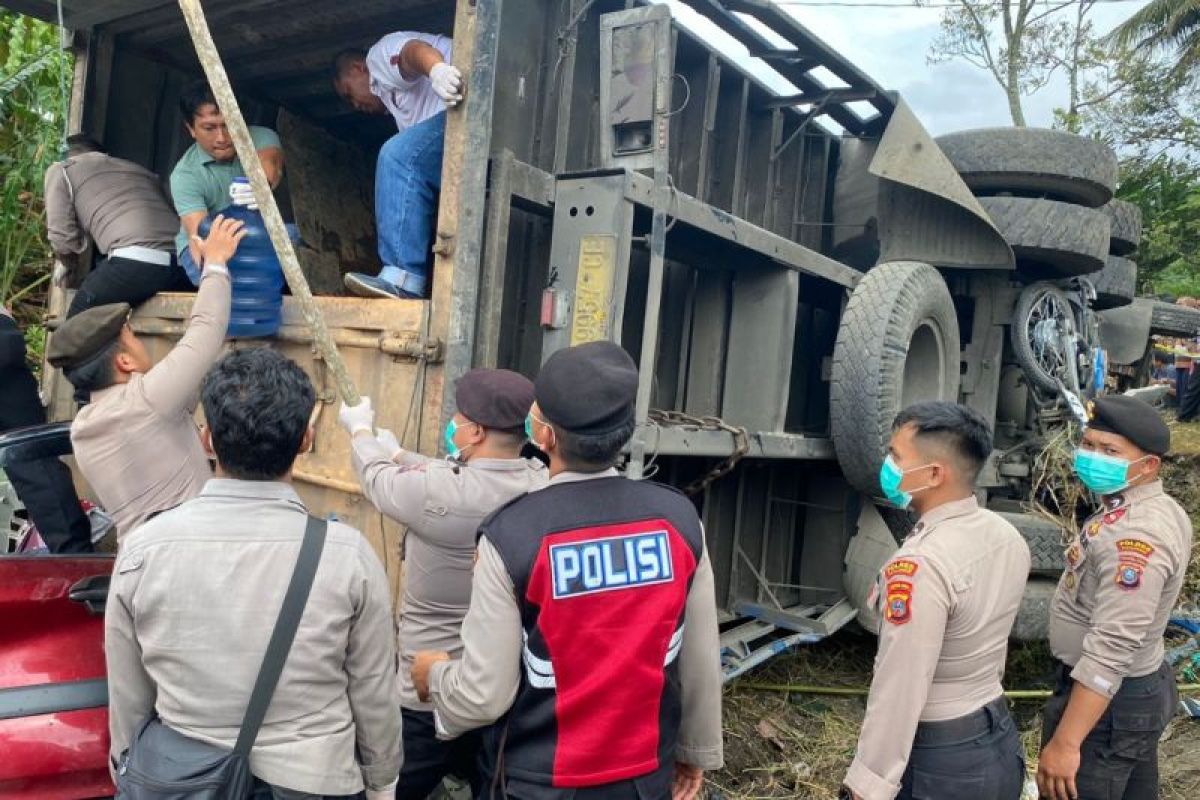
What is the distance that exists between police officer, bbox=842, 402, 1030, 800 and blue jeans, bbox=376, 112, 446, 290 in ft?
5.49

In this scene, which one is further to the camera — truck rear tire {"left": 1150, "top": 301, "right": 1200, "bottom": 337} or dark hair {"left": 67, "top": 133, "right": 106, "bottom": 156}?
truck rear tire {"left": 1150, "top": 301, "right": 1200, "bottom": 337}

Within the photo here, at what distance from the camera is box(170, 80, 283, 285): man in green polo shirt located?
3.35 metres

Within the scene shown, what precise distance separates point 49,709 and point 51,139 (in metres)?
6.81

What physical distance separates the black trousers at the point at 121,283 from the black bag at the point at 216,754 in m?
2.34

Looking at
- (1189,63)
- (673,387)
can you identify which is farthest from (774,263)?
(1189,63)

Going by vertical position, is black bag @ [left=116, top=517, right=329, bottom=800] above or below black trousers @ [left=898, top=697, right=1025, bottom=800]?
above

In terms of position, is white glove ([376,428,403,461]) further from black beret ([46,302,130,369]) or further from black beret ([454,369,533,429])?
black beret ([46,302,130,369])

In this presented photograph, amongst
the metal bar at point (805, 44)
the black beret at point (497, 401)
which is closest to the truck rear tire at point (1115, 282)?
the metal bar at point (805, 44)

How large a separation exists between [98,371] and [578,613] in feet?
5.48

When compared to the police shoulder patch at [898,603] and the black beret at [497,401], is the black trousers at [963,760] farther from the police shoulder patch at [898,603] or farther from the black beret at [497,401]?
the black beret at [497,401]

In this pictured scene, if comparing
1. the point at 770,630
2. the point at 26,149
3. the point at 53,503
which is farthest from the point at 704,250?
the point at 26,149

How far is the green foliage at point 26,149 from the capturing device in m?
7.11

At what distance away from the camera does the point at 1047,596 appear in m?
4.36

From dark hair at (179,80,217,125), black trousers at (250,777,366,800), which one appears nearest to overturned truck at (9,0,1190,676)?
dark hair at (179,80,217,125)
